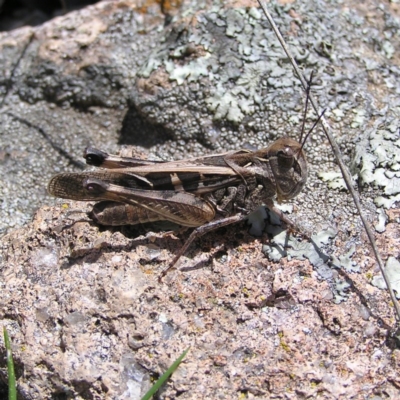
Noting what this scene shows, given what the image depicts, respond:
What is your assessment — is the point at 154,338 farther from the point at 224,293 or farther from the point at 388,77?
the point at 388,77

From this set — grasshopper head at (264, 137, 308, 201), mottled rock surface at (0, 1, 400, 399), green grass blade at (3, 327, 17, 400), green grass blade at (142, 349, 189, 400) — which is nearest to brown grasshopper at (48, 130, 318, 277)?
grasshopper head at (264, 137, 308, 201)

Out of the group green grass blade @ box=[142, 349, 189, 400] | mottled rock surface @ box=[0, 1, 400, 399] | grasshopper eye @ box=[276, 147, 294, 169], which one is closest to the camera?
green grass blade @ box=[142, 349, 189, 400]

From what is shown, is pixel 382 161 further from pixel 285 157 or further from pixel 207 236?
pixel 207 236

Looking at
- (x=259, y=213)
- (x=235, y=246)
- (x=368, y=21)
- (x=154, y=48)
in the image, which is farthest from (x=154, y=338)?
(x=368, y=21)

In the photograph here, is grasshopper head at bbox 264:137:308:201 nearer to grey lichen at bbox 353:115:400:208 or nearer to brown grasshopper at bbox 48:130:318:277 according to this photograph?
brown grasshopper at bbox 48:130:318:277

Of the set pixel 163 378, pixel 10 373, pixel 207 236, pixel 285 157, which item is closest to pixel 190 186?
pixel 207 236

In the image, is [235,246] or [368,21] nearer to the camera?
[235,246]
